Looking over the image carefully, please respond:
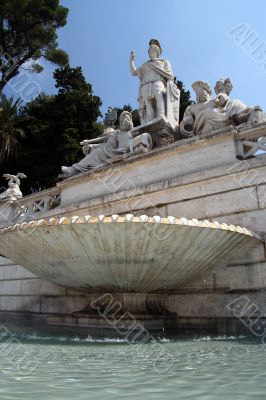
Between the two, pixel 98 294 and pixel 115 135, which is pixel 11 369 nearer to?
pixel 98 294

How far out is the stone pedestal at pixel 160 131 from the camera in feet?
30.0

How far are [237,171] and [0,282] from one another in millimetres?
6824

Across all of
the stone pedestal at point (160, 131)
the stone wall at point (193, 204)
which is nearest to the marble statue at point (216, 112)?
the stone pedestal at point (160, 131)

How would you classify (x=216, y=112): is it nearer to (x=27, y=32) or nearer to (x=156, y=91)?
(x=156, y=91)

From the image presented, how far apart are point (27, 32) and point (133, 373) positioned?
2956cm

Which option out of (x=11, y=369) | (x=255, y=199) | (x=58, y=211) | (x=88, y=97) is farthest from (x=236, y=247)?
(x=88, y=97)

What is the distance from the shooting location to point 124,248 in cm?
493

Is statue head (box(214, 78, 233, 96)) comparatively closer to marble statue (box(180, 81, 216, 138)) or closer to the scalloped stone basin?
marble statue (box(180, 81, 216, 138))

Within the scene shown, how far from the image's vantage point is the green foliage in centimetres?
2462

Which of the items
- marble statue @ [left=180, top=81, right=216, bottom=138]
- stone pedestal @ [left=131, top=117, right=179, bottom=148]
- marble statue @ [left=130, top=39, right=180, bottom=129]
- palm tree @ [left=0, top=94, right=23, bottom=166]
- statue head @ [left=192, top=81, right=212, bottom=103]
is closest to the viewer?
marble statue @ [left=180, top=81, right=216, bottom=138]

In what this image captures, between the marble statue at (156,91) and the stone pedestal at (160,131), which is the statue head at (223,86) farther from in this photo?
the marble statue at (156,91)

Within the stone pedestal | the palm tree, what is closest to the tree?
the palm tree

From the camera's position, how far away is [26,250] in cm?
571

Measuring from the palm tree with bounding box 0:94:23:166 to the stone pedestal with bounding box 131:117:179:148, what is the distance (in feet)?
52.6
